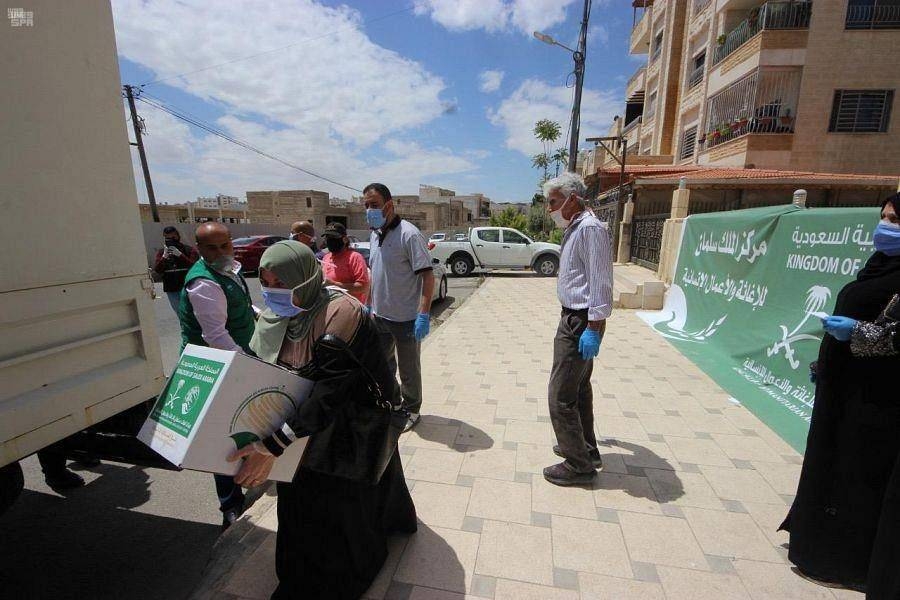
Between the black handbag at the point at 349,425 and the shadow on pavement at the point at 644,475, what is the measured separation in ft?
5.61

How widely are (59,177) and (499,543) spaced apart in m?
2.59

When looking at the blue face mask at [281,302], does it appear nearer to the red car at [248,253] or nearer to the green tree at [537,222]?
the red car at [248,253]

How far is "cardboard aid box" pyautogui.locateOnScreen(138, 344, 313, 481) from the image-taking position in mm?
1360

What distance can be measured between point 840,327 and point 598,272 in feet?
3.50

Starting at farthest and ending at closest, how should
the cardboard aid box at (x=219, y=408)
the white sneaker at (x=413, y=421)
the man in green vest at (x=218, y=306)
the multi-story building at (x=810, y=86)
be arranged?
the multi-story building at (x=810, y=86), the white sneaker at (x=413, y=421), the man in green vest at (x=218, y=306), the cardboard aid box at (x=219, y=408)

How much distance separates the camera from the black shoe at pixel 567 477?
267cm

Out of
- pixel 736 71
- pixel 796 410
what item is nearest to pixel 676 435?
pixel 796 410

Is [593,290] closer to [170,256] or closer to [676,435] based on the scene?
[676,435]

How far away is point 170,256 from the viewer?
4250 millimetres

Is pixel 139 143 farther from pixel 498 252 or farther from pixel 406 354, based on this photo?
pixel 406 354

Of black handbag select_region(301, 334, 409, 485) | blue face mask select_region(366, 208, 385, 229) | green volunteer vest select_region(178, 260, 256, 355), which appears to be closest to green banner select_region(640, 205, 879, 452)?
black handbag select_region(301, 334, 409, 485)

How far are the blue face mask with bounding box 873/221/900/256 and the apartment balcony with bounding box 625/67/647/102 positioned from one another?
26.5 m

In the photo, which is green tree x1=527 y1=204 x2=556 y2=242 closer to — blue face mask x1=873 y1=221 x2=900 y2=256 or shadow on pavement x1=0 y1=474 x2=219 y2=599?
blue face mask x1=873 y1=221 x2=900 y2=256

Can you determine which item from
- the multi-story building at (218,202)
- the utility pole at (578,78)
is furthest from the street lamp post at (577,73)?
the multi-story building at (218,202)
